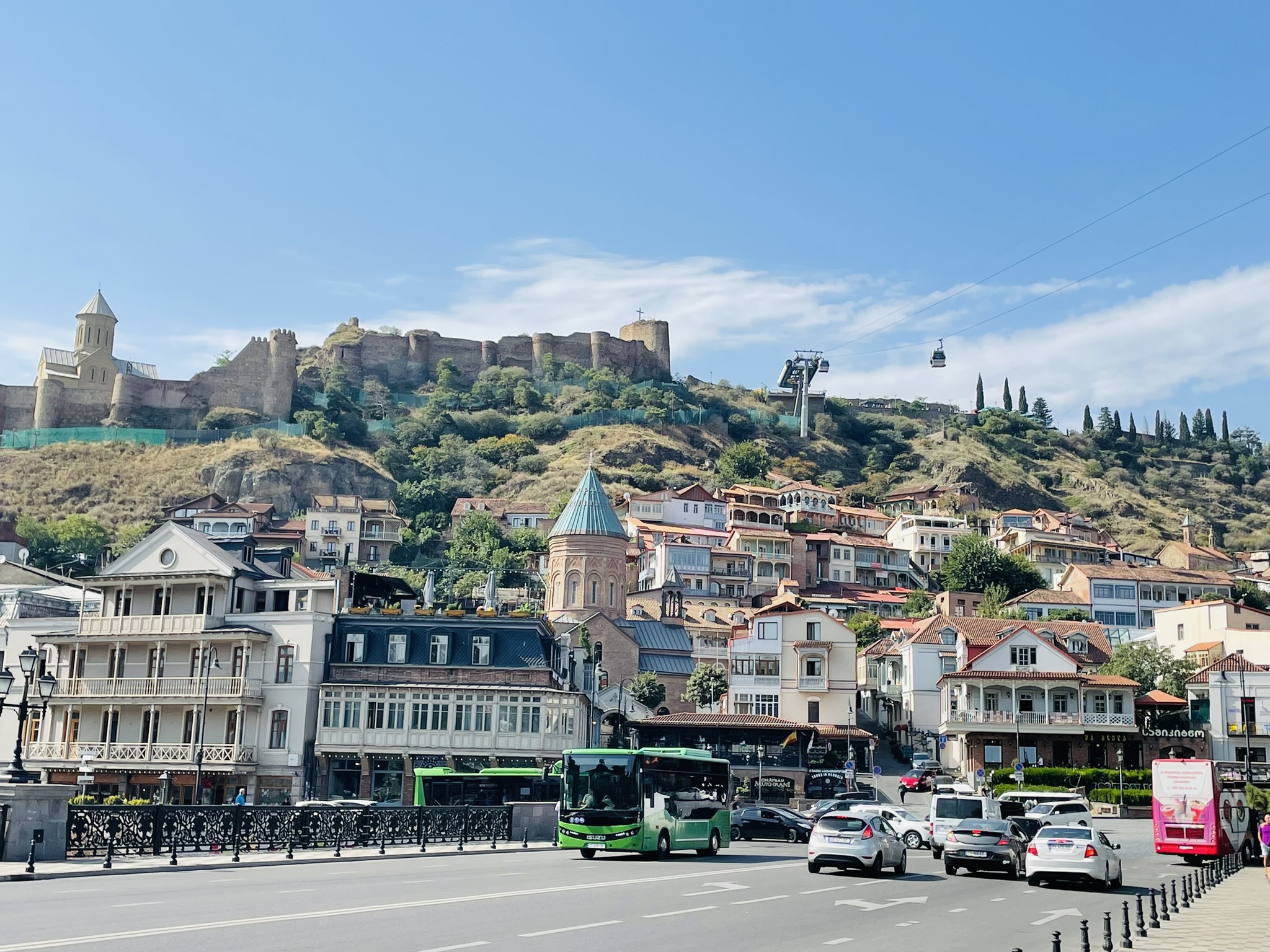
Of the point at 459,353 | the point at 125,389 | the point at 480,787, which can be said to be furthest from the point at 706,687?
the point at 459,353

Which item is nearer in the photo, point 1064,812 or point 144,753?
point 1064,812

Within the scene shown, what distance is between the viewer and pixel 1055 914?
2084 centimetres

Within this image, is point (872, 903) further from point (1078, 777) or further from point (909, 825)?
point (1078, 777)

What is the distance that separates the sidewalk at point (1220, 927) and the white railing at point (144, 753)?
32.3 meters

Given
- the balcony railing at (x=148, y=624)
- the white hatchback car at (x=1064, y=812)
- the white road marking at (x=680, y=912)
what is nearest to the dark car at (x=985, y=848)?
the white hatchback car at (x=1064, y=812)

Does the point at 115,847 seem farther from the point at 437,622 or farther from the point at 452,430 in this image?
the point at 452,430

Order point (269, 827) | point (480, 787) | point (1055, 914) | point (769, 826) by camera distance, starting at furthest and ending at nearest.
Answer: point (480, 787) < point (769, 826) < point (269, 827) < point (1055, 914)

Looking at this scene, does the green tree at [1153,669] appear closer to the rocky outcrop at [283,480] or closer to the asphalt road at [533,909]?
the asphalt road at [533,909]

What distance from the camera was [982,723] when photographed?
6694cm

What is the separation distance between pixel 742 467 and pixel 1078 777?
95.5m

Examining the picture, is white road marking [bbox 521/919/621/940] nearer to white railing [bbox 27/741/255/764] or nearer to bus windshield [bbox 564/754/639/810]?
bus windshield [bbox 564/754/639/810]

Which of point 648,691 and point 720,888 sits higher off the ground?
point 648,691

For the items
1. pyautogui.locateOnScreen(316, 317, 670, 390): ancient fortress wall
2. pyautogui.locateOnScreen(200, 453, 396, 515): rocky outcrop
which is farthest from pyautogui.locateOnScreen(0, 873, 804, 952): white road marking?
pyautogui.locateOnScreen(316, 317, 670, 390): ancient fortress wall

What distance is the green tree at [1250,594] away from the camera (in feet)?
357
